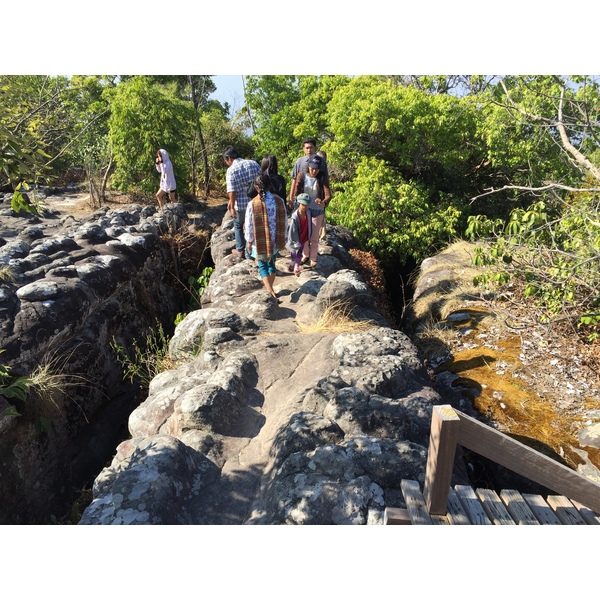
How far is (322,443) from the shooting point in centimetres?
349

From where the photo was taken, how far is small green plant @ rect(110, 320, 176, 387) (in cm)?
610

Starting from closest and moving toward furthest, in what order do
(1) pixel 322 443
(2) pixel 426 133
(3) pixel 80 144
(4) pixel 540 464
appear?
(4) pixel 540 464
(1) pixel 322 443
(2) pixel 426 133
(3) pixel 80 144

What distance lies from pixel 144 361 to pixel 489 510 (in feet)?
14.3

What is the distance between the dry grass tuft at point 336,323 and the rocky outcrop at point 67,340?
2.89 metres

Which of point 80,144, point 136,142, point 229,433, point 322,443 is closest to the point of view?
point 322,443

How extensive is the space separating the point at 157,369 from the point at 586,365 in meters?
5.40

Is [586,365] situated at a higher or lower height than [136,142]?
lower

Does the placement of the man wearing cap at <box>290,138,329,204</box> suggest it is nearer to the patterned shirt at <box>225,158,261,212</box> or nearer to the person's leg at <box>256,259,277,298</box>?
the patterned shirt at <box>225,158,261,212</box>

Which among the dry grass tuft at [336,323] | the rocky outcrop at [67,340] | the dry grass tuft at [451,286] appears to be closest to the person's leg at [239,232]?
the rocky outcrop at [67,340]

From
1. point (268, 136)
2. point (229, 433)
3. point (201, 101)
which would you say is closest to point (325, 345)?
point (229, 433)

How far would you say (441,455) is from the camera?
2.55 meters

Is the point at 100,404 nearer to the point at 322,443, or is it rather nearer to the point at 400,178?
the point at 322,443

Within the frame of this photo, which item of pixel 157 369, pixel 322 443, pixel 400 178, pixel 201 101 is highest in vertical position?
pixel 201 101

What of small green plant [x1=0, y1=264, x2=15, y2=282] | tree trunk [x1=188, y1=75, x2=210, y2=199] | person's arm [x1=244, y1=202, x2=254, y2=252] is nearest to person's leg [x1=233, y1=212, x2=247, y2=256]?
person's arm [x1=244, y1=202, x2=254, y2=252]
